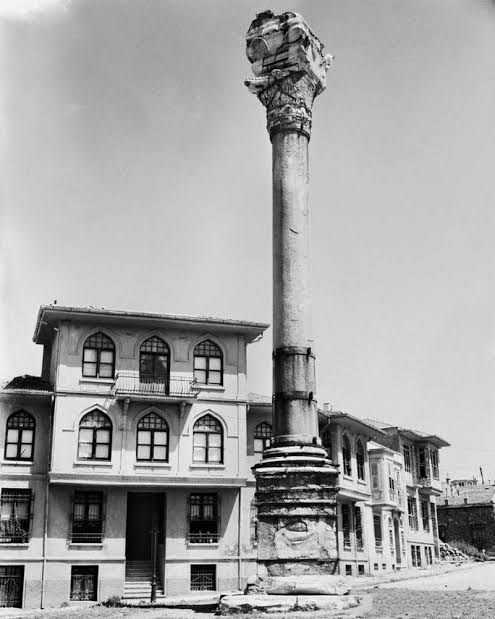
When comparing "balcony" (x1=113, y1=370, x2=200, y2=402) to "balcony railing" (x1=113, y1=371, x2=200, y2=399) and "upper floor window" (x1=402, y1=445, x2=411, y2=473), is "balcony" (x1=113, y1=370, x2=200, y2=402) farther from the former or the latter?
Result: "upper floor window" (x1=402, y1=445, x2=411, y2=473)

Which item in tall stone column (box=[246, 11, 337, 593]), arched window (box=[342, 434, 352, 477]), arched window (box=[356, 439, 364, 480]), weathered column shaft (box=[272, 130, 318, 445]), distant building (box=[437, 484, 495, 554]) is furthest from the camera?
distant building (box=[437, 484, 495, 554])

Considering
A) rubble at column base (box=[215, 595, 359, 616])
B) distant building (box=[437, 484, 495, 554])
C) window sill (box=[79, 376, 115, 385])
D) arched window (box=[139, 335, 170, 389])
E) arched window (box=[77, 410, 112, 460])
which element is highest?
arched window (box=[139, 335, 170, 389])

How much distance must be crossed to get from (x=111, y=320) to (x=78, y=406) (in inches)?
162

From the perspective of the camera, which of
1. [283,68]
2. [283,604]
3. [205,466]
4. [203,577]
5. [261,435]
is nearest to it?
[283,604]

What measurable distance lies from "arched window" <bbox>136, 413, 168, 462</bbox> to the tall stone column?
16.0 m

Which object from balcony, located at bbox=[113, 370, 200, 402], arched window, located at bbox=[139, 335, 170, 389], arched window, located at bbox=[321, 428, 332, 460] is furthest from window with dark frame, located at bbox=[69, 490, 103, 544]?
arched window, located at bbox=[321, 428, 332, 460]

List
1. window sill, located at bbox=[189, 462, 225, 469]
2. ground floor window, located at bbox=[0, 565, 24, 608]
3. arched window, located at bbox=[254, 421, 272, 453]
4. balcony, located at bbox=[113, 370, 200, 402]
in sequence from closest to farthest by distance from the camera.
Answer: ground floor window, located at bbox=[0, 565, 24, 608] < balcony, located at bbox=[113, 370, 200, 402] < window sill, located at bbox=[189, 462, 225, 469] < arched window, located at bbox=[254, 421, 272, 453]

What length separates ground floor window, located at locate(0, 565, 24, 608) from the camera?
A: 33188 mm

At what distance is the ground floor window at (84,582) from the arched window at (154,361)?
334 inches

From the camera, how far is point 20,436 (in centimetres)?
3547

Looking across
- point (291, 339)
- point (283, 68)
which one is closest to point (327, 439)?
point (291, 339)

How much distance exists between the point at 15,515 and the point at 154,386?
8015 mm

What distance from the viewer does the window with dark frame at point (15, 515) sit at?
3372 centimetres

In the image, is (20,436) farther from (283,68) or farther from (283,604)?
(283,68)
